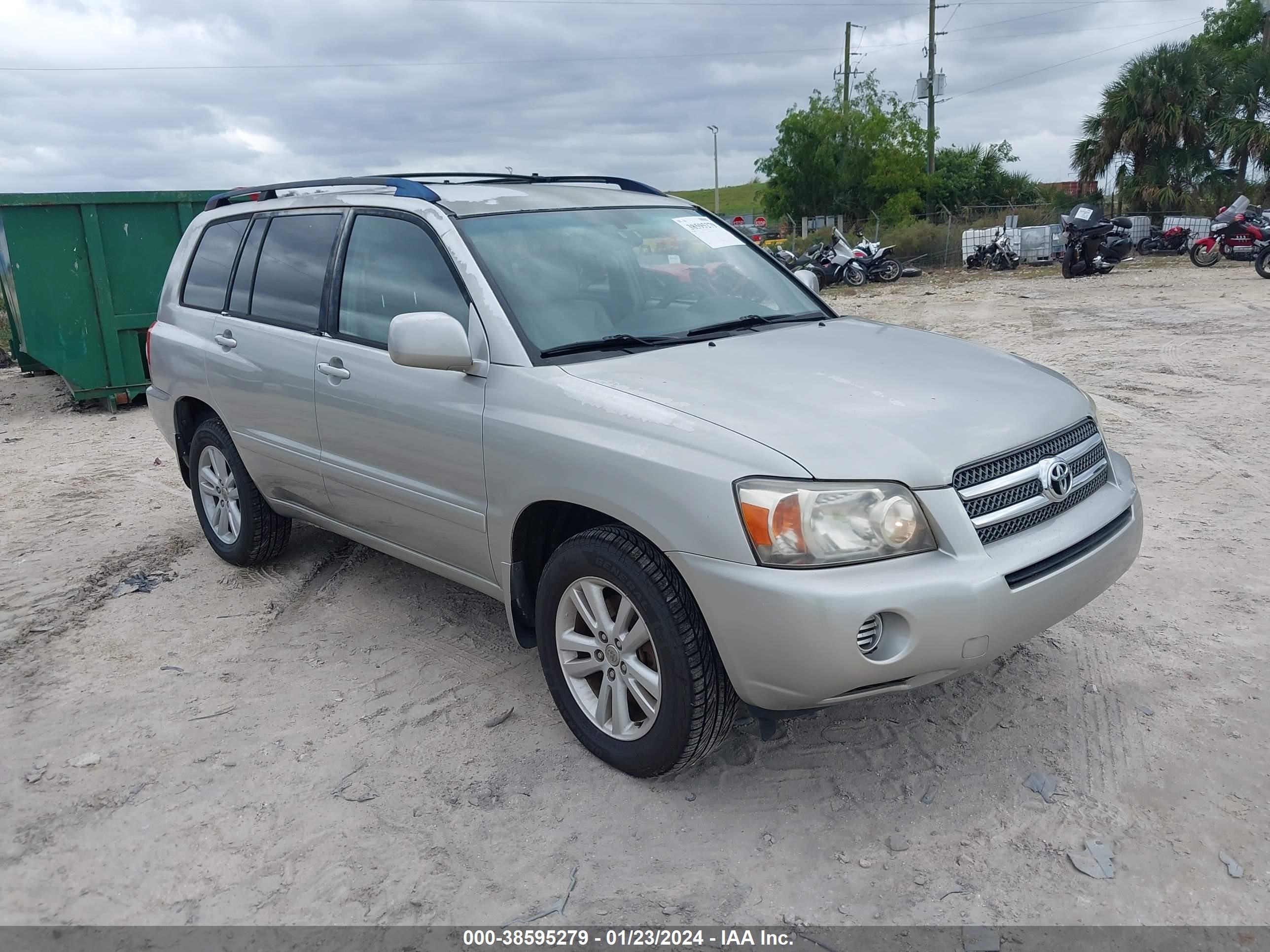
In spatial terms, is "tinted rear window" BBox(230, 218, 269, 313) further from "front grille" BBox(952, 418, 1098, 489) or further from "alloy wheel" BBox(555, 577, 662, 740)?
"front grille" BBox(952, 418, 1098, 489)

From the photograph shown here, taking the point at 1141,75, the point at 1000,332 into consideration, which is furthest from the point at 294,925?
the point at 1141,75

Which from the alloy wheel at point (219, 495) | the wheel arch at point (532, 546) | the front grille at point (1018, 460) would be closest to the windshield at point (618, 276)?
the wheel arch at point (532, 546)

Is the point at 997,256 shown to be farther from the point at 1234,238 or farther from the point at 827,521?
the point at 827,521

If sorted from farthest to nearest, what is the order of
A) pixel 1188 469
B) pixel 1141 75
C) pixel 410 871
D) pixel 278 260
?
pixel 1141 75 < pixel 1188 469 < pixel 278 260 < pixel 410 871

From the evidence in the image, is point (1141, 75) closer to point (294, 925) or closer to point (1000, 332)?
point (1000, 332)

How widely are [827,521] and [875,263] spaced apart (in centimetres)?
1953

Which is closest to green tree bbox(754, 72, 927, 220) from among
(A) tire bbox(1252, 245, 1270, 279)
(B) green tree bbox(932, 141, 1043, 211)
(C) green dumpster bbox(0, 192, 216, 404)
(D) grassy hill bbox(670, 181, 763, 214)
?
(B) green tree bbox(932, 141, 1043, 211)

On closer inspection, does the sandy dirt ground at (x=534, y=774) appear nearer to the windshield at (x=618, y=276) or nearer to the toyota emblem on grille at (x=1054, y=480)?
the toyota emblem on grille at (x=1054, y=480)

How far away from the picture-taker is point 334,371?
3.99 m

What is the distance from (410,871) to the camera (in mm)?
2822

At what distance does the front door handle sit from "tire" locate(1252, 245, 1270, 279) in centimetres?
1654

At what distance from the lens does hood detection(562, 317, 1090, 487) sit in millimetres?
2723

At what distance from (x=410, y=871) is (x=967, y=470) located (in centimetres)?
191

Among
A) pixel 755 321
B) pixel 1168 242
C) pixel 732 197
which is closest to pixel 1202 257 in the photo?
pixel 1168 242
